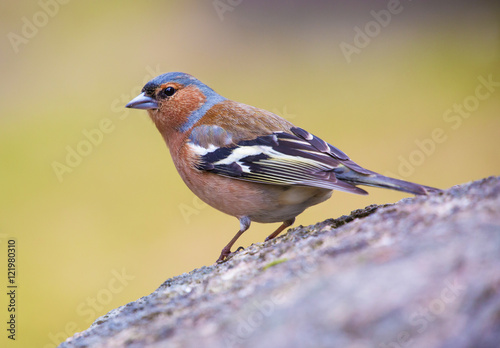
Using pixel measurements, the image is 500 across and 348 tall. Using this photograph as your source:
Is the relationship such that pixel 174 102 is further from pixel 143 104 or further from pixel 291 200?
pixel 291 200

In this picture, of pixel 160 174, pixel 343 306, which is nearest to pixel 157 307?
pixel 343 306

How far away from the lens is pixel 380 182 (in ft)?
10.1

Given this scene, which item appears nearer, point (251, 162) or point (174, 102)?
point (251, 162)

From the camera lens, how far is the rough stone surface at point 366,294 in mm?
1837

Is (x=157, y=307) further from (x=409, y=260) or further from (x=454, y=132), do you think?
(x=454, y=132)

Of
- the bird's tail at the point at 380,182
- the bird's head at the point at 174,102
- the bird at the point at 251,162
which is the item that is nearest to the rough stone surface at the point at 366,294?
the bird's tail at the point at 380,182

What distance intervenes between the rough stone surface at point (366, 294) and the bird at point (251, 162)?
693mm

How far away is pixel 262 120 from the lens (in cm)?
404

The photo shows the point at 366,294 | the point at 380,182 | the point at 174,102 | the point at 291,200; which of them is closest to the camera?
the point at 366,294

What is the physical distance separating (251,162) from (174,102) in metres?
1.09

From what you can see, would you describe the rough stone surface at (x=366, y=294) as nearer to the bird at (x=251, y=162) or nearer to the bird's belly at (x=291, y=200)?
the bird at (x=251, y=162)

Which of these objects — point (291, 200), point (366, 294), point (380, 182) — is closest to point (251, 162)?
point (291, 200)

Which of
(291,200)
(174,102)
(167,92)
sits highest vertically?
(167,92)

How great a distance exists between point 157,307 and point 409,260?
1.27 meters
